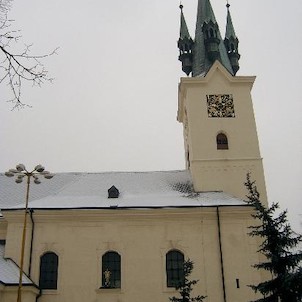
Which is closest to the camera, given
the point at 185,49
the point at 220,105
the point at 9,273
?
the point at 9,273

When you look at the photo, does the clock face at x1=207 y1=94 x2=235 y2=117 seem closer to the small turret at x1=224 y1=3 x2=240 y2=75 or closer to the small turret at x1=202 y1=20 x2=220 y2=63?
the small turret at x1=202 y1=20 x2=220 y2=63

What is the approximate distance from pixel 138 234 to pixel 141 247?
2.24ft

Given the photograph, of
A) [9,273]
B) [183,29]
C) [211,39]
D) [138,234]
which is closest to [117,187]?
[138,234]

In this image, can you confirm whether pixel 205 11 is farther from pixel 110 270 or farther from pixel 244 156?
pixel 110 270

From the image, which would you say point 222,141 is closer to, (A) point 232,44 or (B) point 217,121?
(B) point 217,121

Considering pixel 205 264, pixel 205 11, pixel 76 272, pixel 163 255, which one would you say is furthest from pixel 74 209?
pixel 205 11

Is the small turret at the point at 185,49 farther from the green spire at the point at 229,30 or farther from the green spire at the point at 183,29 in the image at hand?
the green spire at the point at 229,30

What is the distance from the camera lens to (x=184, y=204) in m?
24.0

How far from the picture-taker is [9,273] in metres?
21.2

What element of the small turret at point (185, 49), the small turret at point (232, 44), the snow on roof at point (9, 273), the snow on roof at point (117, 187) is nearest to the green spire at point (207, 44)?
the small turret at point (185, 49)

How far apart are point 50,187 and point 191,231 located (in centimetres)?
904

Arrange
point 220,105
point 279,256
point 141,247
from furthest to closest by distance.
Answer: point 220,105, point 141,247, point 279,256

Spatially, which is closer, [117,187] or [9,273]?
[9,273]

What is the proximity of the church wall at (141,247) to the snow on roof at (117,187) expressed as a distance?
639mm
